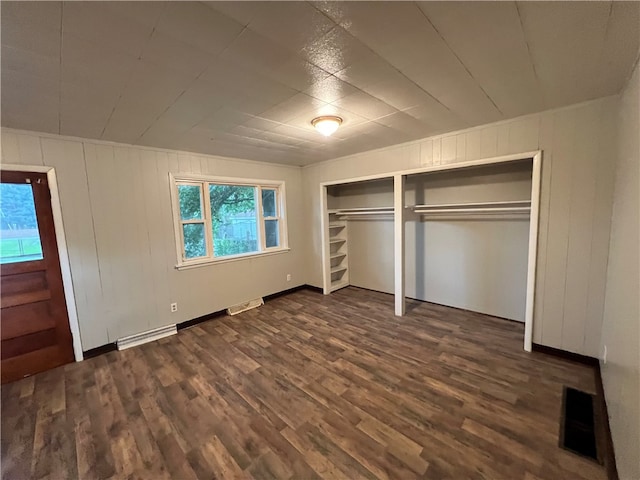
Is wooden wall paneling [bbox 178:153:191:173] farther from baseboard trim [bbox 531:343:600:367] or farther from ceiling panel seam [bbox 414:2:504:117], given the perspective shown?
baseboard trim [bbox 531:343:600:367]

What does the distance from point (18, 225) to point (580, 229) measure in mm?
5262

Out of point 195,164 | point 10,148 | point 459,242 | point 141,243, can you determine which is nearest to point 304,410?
point 141,243

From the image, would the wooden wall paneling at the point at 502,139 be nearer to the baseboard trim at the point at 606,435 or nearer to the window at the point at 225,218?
the baseboard trim at the point at 606,435

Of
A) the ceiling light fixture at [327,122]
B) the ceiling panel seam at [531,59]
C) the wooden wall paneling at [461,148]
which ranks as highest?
the ceiling panel seam at [531,59]

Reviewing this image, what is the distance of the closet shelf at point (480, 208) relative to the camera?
3.05 metres

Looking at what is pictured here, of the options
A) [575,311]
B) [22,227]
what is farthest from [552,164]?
[22,227]

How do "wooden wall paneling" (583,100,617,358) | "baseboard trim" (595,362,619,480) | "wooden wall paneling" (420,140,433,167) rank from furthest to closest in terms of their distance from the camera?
"wooden wall paneling" (420,140,433,167) → "wooden wall paneling" (583,100,617,358) → "baseboard trim" (595,362,619,480)

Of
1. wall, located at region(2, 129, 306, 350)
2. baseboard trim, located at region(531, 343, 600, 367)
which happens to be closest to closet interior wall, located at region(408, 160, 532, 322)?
baseboard trim, located at region(531, 343, 600, 367)

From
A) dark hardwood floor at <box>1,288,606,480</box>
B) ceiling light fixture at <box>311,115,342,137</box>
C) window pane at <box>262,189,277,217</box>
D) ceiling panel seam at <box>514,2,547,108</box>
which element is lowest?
dark hardwood floor at <box>1,288,606,480</box>

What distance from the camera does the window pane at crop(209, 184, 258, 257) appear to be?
3934 mm

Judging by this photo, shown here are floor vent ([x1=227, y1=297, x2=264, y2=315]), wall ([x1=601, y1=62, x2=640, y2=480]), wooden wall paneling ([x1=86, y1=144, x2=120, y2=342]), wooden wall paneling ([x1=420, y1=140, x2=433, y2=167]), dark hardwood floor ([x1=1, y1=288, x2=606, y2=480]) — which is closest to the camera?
wall ([x1=601, y1=62, x2=640, y2=480])

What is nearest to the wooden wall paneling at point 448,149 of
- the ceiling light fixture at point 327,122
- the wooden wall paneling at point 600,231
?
the wooden wall paneling at point 600,231

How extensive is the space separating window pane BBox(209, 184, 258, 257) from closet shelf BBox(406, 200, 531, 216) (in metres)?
2.57

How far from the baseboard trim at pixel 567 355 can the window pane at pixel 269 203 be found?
13.1ft
